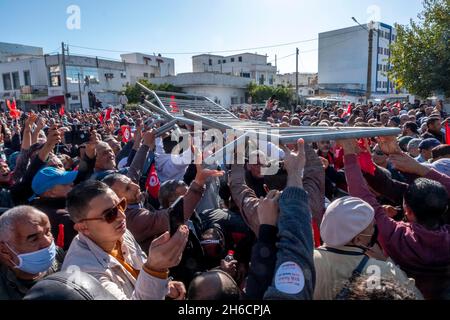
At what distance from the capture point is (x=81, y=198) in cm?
187

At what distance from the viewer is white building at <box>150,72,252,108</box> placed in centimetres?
3656

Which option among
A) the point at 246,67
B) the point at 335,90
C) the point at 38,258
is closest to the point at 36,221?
the point at 38,258

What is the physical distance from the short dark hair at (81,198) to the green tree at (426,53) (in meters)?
17.8

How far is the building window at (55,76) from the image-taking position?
1487 inches

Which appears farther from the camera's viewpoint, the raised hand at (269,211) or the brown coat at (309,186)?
the brown coat at (309,186)

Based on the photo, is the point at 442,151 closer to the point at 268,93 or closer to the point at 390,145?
the point at 390,145

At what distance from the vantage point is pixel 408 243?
183cm

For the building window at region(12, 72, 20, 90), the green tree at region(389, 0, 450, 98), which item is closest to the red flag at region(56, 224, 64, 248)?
Result: the green tree at region(389, 0, 450, 98)

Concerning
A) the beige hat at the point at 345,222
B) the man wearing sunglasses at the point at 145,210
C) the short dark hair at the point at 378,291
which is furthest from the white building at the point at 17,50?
the short dark hair at the point at 378,291

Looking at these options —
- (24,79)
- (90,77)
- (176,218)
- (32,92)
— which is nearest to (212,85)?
(90,77)

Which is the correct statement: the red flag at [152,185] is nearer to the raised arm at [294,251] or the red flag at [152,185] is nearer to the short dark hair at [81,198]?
the short dark hair at [81,198]

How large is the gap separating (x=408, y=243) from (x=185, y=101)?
116 inches
